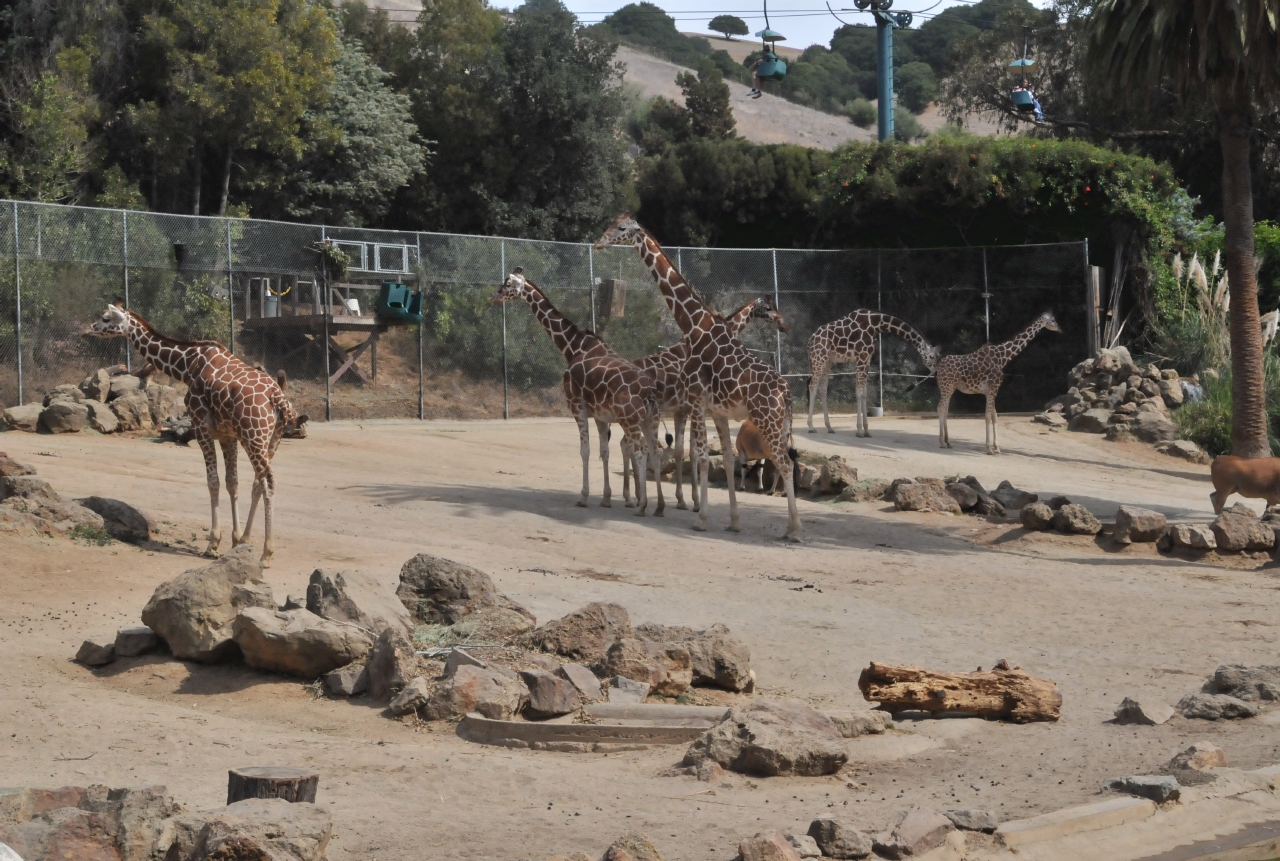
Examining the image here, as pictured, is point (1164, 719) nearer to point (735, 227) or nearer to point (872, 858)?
point (872, 858)

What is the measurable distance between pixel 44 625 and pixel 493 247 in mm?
18426

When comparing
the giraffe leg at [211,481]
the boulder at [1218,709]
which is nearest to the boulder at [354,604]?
the giraffe leg at [211,481]

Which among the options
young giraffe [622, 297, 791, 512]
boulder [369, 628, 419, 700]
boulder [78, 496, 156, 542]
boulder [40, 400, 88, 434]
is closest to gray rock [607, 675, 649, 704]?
boulder [369, 628, 419, 700]

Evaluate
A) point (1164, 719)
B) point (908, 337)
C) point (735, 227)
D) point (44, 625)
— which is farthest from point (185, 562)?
point (735, 227)

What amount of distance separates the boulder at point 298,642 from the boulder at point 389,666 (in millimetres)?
252

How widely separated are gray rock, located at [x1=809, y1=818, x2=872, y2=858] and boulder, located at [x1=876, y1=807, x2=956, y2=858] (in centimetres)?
9

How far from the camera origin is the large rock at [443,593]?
37.0 ft

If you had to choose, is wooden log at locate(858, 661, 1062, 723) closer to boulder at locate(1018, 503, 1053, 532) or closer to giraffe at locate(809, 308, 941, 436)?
boulder at locate(1018, 503, 1053, 532)

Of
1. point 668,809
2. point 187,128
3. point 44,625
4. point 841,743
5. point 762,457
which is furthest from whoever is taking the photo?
point 187,128

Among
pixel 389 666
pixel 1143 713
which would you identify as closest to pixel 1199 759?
pixel 1143 713

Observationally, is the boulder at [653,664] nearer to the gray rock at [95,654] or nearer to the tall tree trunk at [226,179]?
the gray rock at [95,654]

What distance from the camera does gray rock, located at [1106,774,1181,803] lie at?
781 centimetres

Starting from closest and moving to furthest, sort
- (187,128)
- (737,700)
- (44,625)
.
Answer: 1. (737,700)
2. (44,625)
3. (187,128)

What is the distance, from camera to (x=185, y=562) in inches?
524
